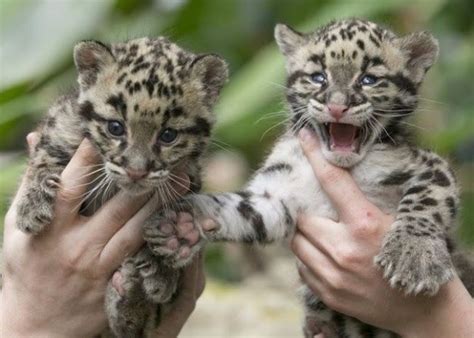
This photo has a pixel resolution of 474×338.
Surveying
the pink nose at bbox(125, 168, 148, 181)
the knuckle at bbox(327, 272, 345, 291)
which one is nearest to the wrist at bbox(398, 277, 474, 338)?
the knuckle at bbox(327, 272, 345, 291)

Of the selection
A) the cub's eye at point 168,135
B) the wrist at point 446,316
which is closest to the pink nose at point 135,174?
the cub's eye at point 168,135

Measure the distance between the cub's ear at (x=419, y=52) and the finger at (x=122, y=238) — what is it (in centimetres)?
132

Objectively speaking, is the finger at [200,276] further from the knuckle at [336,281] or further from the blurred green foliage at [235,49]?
the blurred green foliage at [235,49]

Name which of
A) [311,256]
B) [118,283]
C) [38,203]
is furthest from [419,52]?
[38,203]

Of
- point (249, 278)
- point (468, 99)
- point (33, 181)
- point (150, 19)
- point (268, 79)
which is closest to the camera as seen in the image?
point (33, 181)

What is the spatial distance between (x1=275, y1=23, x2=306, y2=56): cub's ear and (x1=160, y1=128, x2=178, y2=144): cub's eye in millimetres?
888

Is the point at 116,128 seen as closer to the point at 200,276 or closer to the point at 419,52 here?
the point at 200,276

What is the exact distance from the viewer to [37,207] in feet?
13.4

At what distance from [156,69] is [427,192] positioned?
1.26m

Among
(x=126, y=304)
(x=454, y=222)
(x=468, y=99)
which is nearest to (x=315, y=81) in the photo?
(x=454, y=222)

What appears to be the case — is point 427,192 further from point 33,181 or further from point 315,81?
point 33,181

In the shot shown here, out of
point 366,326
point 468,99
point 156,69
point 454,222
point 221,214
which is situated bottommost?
point 468,99

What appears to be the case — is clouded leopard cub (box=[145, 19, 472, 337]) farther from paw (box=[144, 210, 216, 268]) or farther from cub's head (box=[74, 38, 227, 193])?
cub's head (box=[74, 38, 227, 193])

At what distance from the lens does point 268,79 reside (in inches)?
231
